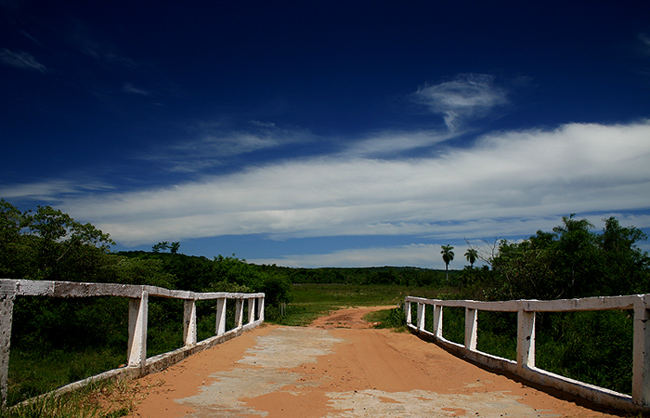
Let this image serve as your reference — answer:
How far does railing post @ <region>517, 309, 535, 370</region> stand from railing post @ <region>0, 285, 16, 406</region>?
641 cm

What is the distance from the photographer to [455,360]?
1017cm

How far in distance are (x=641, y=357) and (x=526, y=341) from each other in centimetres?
263

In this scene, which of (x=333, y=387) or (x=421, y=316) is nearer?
(x=333, y=387)

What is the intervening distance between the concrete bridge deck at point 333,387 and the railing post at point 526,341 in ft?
1.13

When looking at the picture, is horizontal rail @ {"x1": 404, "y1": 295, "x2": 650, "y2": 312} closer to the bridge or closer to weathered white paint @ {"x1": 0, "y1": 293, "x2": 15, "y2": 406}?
the bridge

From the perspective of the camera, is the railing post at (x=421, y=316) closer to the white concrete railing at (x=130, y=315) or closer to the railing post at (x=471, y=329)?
the railing post at (x=471, y=329)

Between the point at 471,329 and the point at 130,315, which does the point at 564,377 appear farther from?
the point at 130,315

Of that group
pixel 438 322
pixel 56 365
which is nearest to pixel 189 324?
pixel 56 365

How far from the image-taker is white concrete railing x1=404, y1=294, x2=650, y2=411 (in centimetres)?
502

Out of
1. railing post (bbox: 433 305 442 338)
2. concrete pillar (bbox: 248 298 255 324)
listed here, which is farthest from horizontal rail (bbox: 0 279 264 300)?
concrete pillar (bbox: 248 298 255 324)

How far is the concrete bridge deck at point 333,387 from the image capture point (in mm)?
5703

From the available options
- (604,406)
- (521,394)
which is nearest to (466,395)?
(521,394)

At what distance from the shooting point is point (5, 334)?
4.45 metres

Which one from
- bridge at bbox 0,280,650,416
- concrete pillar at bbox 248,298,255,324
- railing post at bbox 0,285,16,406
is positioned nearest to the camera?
railing post at bbox 0,285,16,406
